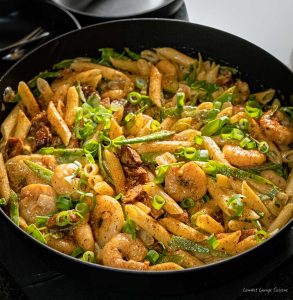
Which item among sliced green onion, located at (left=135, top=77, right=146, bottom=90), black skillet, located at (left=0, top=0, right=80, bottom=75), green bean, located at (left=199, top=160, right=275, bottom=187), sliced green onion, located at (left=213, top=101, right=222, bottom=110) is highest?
black skillet, located at (left=0, top=0, right=80, bottom=75)

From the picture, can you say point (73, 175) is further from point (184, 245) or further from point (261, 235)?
point (261, 235)

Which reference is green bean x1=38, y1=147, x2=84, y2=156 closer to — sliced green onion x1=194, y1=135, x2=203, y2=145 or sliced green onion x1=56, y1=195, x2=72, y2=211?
sliced green onion x1=56, y1=195, x2=72, y2=211

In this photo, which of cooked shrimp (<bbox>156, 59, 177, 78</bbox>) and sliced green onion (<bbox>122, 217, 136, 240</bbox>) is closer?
sliced green onion (<bbox>122, 217, 136, 240</bbox>)

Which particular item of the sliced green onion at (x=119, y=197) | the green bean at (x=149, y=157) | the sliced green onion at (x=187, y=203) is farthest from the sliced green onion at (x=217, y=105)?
the sliced green onion at (x=119, y=197)

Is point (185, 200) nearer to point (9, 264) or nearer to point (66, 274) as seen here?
Result: point (66, 274)

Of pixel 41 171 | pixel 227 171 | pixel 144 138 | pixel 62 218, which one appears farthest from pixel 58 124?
pixel 227 171

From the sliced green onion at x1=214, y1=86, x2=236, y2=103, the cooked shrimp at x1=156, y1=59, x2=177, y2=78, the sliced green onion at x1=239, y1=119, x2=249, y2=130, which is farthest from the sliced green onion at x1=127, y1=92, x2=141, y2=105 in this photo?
the sliced green onion at x1=239, y1=119, x2=249, y2=130
